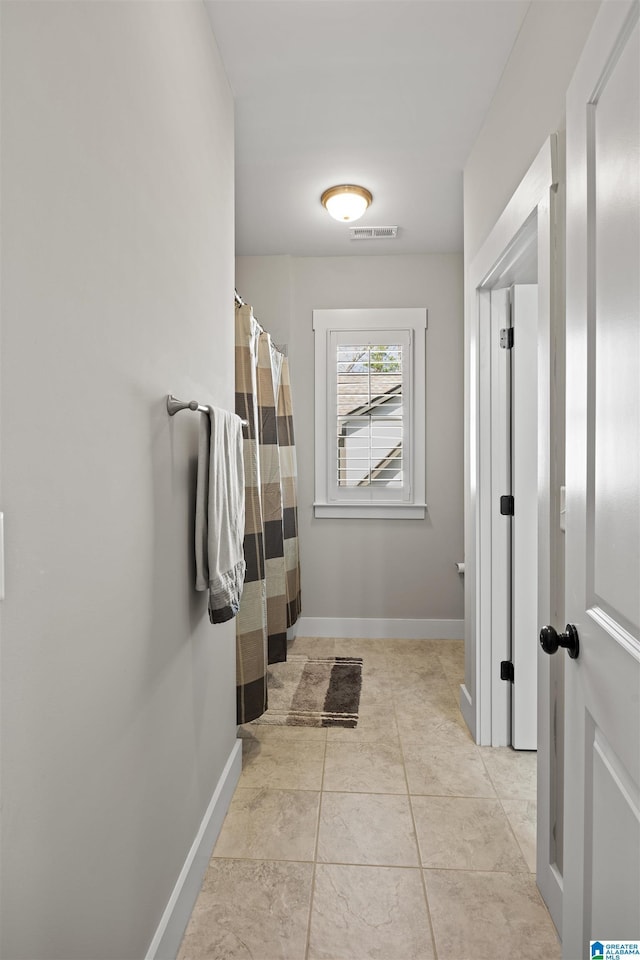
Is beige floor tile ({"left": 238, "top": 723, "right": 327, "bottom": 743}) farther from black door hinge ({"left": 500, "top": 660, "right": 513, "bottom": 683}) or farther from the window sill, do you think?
the window sill

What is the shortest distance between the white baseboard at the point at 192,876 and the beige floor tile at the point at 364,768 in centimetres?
40

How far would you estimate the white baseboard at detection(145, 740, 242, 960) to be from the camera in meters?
1.32

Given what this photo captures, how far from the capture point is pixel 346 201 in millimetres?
2896

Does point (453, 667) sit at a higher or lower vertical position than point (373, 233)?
lower

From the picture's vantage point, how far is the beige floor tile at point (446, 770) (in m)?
2.10

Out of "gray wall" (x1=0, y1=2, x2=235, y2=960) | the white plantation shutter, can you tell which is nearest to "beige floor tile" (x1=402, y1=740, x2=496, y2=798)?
"gray wall" (x1=0, y1=2, x2=235, y2=960)

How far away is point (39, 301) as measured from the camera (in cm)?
81

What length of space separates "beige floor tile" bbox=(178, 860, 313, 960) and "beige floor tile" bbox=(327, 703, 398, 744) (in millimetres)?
811

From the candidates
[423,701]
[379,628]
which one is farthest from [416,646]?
[423,701]

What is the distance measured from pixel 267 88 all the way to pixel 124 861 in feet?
7.89

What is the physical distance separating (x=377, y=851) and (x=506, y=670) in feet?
3.01

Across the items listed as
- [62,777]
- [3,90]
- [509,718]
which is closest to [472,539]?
[509,718]

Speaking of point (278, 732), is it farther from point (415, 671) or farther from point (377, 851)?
point (415, 671)

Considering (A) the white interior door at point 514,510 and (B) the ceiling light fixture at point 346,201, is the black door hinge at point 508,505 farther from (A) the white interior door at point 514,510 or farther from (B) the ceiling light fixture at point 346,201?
(B) the ceiling light fixture at point 346,201
